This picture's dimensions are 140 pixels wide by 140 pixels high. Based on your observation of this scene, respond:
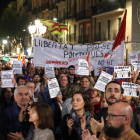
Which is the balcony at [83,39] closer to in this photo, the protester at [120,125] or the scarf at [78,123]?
the scarf at [78,123]

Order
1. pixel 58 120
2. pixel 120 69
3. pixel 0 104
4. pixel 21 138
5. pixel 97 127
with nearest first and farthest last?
1. pixel 97 127
2. pixel 21 138
3. pixel 58 120
4. pixel 0 104
5. pixel 120 69

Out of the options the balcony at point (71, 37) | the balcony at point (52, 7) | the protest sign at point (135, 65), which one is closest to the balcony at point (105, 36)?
the balcony at point (71, 37)

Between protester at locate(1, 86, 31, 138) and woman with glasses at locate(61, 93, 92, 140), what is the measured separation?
24.3 inches

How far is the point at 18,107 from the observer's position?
4.84m

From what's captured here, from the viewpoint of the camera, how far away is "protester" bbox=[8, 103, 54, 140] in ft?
12.4

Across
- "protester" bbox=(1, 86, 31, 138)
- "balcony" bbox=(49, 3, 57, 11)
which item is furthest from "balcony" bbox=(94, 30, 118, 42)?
"protester" bbox=(1, 86, 31, 138)

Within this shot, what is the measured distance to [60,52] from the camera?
9.04m

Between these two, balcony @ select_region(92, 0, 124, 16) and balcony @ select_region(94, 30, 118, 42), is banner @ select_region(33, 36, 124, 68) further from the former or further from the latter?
balcony @ select_region(94, 30, 118, 42)

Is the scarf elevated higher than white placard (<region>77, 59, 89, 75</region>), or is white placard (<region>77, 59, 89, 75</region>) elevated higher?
white placard (<region>77, 59, 89, 75</region>)

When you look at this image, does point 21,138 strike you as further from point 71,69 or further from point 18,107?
point 71,69

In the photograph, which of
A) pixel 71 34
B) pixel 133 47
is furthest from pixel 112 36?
pixel 71 34

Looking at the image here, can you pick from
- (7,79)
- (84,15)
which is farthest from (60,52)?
(84,15)

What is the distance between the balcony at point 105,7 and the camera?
93.8ft

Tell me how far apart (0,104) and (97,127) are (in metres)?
2.65
